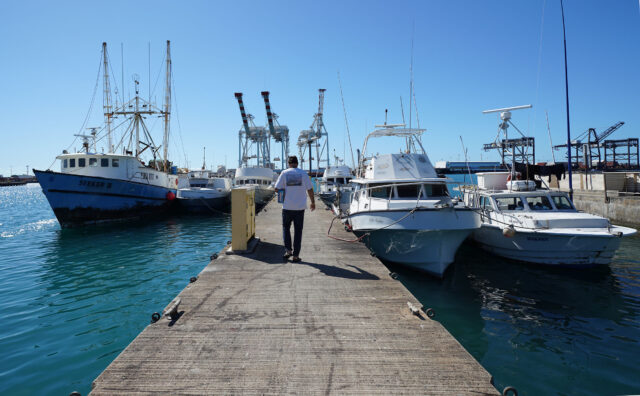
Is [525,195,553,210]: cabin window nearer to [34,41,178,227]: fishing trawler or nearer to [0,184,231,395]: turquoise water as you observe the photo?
[0,184,231,395]: turquoise water

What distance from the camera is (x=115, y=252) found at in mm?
11562

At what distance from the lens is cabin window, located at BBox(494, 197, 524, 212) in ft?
33.6

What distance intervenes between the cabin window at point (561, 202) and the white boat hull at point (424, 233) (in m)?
4.08

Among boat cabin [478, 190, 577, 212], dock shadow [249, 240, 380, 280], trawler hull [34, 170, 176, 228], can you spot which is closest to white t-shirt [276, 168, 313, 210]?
dock shadow [249, 240, 380, 280]

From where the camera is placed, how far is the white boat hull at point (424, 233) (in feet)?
25.1

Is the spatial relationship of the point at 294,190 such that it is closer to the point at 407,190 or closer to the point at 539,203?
the point at 407,190

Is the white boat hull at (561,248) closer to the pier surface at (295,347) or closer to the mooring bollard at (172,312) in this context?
the pier surface at (295,347)

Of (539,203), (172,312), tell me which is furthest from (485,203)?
(172,312)

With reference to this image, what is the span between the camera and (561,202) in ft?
33.2

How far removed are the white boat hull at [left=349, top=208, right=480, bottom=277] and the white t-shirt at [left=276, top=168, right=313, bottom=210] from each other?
2.79 metres

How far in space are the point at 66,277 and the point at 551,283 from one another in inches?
513

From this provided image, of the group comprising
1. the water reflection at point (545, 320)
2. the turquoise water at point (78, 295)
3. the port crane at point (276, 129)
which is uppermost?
the port crane at point (276, 129)

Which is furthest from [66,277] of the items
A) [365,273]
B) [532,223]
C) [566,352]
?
[532,223]

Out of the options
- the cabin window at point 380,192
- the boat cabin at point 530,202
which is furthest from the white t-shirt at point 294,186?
the boat cabin at point 530,202
